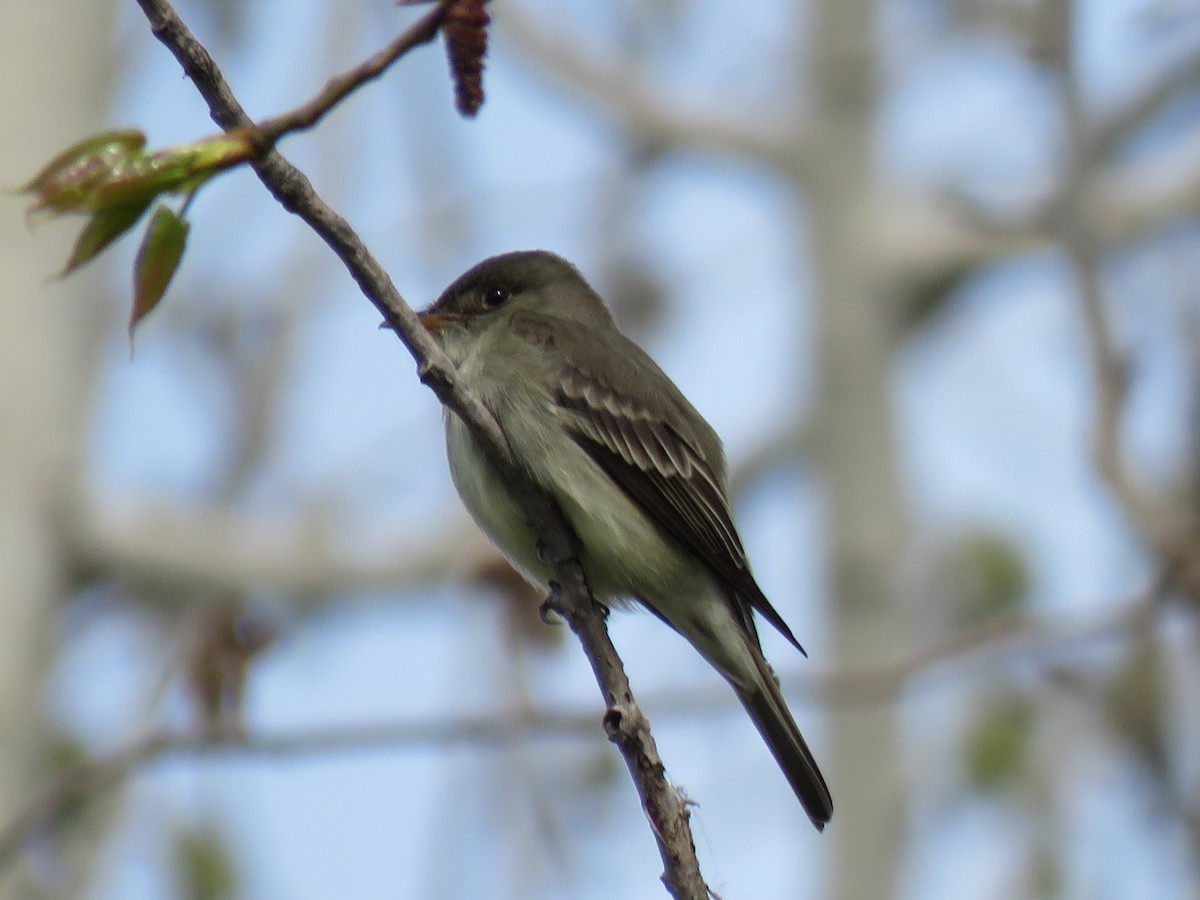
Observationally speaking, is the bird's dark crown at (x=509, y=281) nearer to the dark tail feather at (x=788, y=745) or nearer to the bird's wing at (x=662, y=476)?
the bird's wing at (x=662, y=476)

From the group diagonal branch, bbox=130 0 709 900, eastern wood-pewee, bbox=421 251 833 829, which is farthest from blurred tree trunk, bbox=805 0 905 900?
diagonal branch, bbox=130 0 709 900

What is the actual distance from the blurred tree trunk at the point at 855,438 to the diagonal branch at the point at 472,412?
6.15 metres

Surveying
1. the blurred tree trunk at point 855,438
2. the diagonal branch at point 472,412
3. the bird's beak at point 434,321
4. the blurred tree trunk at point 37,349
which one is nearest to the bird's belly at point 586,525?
the diagonal branch at point 472,412

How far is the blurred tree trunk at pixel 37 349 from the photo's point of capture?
797 centimetres

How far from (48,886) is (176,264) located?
19.4 feet

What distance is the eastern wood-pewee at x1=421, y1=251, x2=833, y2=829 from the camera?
4.27 metres

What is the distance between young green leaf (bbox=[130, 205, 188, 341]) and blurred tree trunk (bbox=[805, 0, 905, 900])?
762 centimetres

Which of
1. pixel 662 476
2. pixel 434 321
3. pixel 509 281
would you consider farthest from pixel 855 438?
pixel 662 476

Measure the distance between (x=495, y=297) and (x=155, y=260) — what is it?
10.3 feet

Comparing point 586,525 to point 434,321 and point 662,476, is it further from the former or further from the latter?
point 434,321

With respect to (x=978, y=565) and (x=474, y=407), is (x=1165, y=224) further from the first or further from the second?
(x=474, y=407)

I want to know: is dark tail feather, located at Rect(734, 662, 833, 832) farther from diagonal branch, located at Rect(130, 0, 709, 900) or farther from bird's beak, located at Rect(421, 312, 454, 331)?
bird's beak, located at Rect(421, 312, 454, 331)

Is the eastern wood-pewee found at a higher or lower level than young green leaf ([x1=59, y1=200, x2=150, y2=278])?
higher

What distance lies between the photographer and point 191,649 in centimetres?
451
